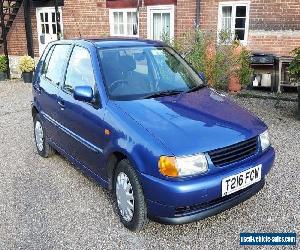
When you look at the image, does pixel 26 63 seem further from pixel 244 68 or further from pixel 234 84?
pixel 244 68

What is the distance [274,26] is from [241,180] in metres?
8.06

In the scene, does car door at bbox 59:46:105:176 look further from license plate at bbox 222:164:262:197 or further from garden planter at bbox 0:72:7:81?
garden planter at bbox 0:72:7:81

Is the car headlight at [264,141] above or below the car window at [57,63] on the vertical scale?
below

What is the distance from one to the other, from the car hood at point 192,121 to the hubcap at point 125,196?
590mm

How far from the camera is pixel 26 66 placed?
13078mm

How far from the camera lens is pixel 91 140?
395cm

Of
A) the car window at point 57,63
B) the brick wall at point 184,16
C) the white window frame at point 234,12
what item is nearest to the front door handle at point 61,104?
the car window at point 57,63

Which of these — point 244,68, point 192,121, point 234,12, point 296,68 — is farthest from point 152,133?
point 234,12

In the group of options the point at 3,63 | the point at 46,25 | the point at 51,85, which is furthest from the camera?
the point at 46,25

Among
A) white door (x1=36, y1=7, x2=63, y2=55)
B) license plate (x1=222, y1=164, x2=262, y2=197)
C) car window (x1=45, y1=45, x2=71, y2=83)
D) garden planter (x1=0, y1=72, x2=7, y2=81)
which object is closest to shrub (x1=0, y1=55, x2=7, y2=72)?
garden planter (x1=0, y1=72, x2=7, y2=81)

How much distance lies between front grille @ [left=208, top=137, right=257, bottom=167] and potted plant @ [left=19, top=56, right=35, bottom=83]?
36.8 feet

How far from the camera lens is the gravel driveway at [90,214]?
3.45 m

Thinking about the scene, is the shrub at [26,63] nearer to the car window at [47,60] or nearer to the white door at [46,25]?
the white door at [46,25]

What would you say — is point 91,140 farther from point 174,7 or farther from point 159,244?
point 174,7
